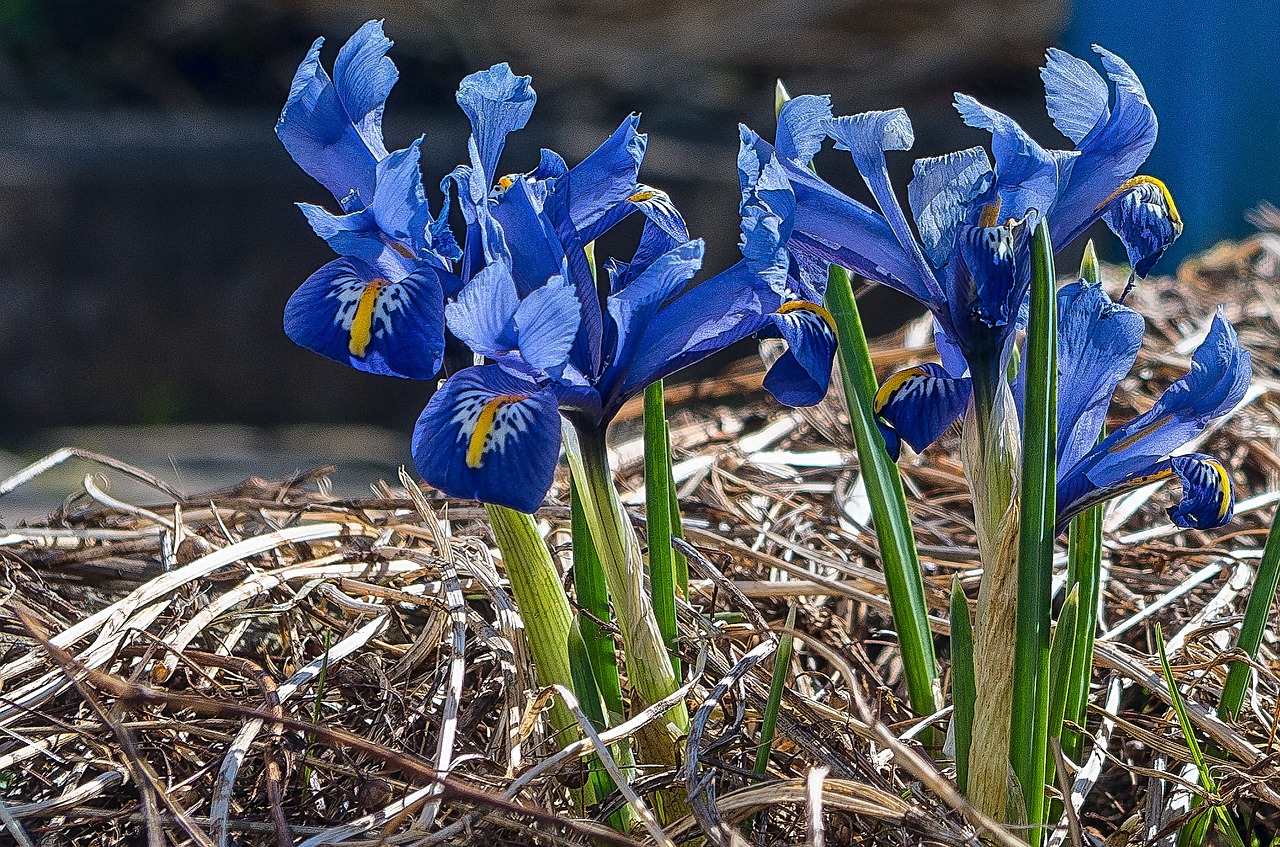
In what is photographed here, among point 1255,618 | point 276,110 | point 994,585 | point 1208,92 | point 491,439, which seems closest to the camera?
point 491,439

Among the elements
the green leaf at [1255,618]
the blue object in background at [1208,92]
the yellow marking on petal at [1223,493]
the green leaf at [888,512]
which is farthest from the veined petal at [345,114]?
the blue object in background at [1208,92]

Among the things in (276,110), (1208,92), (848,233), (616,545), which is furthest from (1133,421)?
(276,110)

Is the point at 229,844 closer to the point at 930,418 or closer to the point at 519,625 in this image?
the point at 519,625

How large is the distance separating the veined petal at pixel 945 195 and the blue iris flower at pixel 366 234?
0.31 metres

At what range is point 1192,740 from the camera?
85cm

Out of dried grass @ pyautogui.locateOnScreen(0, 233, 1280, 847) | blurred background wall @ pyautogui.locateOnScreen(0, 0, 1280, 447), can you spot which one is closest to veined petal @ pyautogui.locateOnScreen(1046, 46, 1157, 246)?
dried grass @ pyautogui.locateOnScreen(0, 233, 1280, 847)

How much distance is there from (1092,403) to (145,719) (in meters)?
0.78

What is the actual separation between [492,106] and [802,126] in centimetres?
21

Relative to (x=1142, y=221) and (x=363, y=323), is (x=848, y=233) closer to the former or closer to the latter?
(x=1142, y=221)

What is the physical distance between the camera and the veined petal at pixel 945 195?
0.76 metres

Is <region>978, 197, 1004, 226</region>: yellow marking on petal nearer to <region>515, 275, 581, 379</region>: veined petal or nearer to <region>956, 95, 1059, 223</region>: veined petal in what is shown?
<region>956, 95, 1059, 223</region>: veined petal

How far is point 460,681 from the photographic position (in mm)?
928

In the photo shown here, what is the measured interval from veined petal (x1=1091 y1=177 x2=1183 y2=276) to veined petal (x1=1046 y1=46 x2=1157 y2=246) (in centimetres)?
2

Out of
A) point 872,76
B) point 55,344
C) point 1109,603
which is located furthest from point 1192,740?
point 872,76
